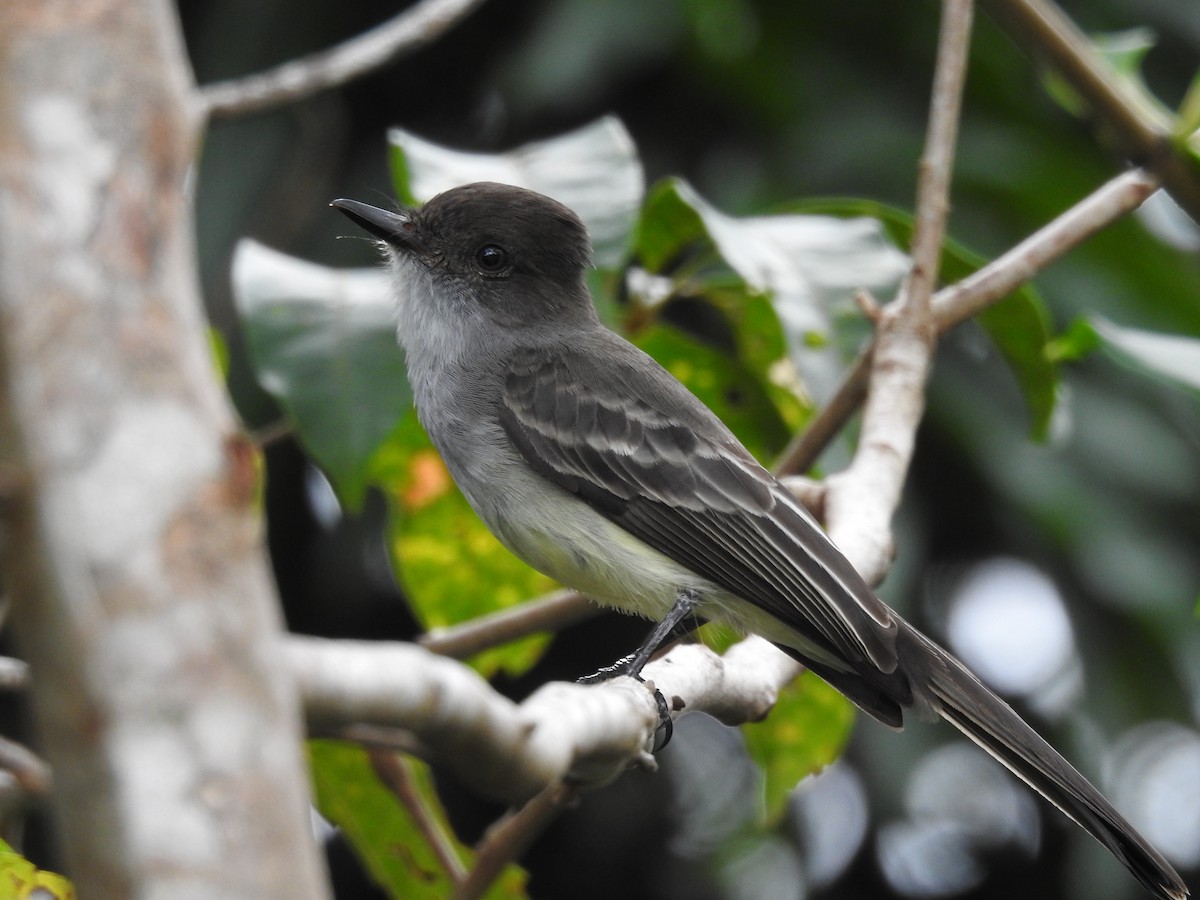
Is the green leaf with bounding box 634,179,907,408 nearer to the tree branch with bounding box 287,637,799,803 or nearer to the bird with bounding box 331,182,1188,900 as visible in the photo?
the bird with bounding box 331,182,1188,900

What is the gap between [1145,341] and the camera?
9.92ft

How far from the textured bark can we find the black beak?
2536 millimetres

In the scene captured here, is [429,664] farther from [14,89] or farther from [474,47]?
[474,47]

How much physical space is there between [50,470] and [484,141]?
4.56 m

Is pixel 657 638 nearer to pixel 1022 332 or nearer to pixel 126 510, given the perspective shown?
pixel 1022 332

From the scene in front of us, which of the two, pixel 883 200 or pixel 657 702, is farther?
pixel 883 200

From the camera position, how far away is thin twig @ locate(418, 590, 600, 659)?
307cm

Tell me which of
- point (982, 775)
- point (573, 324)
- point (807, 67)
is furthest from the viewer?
point (982, 775)

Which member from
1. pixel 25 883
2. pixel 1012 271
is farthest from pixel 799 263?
pixel 25 883

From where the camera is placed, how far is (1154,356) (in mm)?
2957

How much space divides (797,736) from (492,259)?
152 centimetres

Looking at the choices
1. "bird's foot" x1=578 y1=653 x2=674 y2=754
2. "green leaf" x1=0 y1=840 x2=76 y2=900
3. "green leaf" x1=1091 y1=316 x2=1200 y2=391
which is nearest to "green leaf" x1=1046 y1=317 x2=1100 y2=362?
"green leaf" x1=1091 y1=316 x2=1200 y2=391

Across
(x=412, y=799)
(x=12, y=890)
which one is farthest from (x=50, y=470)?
(x=412, y=799)

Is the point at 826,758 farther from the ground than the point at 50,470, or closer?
closer
